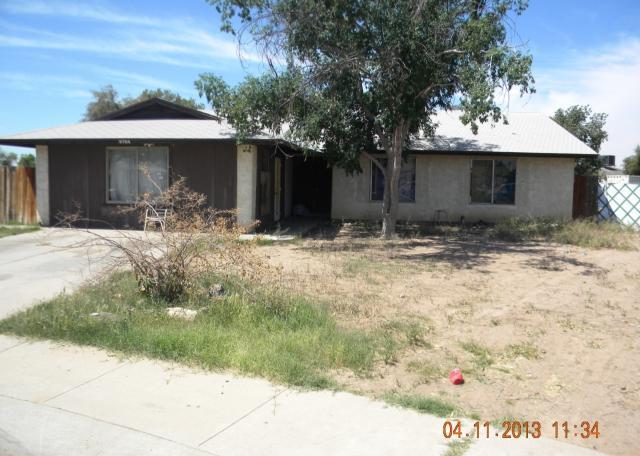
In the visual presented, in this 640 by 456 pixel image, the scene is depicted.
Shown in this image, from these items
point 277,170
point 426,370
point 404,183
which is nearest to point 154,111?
point 277,170

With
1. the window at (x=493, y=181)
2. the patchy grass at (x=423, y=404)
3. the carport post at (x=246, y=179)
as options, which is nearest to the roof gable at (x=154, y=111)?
the carport post at (x=246, y=179)

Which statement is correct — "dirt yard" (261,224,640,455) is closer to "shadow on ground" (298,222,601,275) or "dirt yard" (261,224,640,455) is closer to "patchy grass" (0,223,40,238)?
"shadow on ground" (298,222,601,275)

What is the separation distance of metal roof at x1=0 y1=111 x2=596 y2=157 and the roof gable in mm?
422

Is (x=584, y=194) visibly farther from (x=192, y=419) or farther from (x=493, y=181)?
(x=192, y=419)

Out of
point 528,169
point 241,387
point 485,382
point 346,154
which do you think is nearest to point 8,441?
point 241,387

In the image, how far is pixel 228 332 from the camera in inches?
255

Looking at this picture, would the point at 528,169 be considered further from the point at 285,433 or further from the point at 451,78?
the point at 285,433

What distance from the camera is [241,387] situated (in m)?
5.21

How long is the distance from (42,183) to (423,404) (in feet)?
52.0

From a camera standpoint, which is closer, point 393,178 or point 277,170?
point 393,178

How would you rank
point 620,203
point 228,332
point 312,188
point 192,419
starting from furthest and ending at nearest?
point 312,188
point 620,203
point 228,332
point 192,419

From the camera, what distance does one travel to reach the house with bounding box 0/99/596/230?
16.2 meters

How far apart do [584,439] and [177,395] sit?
3384mm

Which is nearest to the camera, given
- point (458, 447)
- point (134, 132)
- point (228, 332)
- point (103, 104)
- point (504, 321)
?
point (458, 447)
